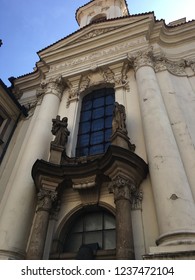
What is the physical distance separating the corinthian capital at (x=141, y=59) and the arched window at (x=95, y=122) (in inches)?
47.6

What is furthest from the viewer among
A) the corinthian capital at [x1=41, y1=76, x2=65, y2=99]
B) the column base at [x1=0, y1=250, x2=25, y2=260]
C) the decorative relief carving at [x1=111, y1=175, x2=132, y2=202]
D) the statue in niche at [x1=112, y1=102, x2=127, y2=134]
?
the corinthian capital at [x1=41, y1=76, x2=65, y2=99]

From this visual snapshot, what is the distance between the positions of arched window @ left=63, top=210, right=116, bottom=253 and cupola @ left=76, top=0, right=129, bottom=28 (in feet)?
42.6

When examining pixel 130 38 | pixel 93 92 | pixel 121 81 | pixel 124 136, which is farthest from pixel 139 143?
pixel 130 38

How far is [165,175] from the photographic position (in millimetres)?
4914

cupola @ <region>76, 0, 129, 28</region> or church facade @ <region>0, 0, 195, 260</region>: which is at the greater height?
cupola @ <region>76, 0, 129, 28</region>

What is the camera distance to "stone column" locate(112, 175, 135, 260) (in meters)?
4.21

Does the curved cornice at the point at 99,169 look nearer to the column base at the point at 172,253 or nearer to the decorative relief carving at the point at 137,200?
the decorative relief carving at the point at 137,200

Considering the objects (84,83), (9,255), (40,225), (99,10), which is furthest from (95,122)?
(99,10)

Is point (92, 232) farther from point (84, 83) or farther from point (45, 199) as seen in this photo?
point (84, 83)

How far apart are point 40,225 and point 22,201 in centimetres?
93

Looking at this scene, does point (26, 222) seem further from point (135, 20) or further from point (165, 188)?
point (135, 20)

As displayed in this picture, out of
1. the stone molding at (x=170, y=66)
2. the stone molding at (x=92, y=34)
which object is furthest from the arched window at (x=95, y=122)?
the stone molding at (x=92, y=34)

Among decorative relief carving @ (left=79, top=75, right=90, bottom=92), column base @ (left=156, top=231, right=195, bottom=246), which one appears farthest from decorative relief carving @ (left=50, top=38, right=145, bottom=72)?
column base @ (left=156, top=231, right=195, bottom=246)

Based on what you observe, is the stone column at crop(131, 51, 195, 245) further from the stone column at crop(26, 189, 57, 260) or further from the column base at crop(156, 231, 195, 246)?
the stone column at crop(26, 189, 57, 260)
